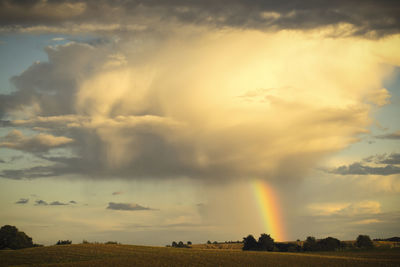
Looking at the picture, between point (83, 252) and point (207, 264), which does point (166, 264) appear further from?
point (83, 252)

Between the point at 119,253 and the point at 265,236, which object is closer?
the point at 119,253

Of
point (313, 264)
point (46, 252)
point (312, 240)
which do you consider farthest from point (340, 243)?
point (46, 252)

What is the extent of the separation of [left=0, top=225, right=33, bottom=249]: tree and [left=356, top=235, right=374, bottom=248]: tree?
413ft

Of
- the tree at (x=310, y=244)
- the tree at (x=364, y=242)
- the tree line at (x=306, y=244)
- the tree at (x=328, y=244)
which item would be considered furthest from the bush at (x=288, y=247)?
the tree at (x=364, y=242)

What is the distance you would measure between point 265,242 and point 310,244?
59.8ft

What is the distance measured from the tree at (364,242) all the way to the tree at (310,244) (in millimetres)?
16359

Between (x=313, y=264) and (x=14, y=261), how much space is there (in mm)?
58088

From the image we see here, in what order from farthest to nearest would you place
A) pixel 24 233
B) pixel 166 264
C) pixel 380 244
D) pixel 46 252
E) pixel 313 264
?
pixel 380 244 < pixel 24 233 < pixel 46 252 < pixel 313 264 < pixel 166 264

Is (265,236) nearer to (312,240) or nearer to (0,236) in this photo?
(312,240)

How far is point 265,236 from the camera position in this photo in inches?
6265

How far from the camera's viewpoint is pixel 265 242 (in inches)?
6240

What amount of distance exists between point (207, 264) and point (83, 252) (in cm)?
3532

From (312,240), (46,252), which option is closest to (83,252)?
(46,252)

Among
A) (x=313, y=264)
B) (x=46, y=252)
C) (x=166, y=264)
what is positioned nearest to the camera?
(x=166, y=264)
